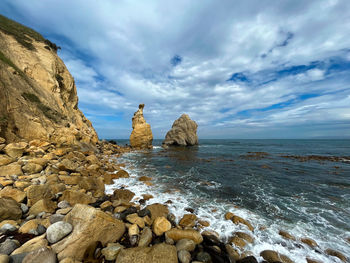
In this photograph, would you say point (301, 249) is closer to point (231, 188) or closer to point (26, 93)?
point (231, 188)

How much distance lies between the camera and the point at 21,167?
7.21m

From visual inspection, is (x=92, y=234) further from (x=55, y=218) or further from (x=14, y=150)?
(x=14, y=150)

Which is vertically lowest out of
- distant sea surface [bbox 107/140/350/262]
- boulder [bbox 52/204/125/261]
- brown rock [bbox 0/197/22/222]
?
distant sea surface [bbox 107/140/350/262]

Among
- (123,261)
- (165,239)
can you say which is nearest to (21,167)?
(123,261)

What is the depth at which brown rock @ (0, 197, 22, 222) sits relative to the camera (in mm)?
4234

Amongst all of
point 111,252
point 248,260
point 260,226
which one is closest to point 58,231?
point 111,252

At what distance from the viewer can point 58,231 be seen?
12.3 feet

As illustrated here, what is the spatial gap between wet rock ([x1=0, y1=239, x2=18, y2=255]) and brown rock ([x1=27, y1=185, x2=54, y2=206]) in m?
2.19

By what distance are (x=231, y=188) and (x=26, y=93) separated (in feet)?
71.7

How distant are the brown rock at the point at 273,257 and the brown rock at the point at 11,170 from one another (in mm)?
11552

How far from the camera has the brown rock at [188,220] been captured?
5728 millimetres

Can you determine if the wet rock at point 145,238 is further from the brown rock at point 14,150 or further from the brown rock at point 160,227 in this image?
the brown rock at point 14,150

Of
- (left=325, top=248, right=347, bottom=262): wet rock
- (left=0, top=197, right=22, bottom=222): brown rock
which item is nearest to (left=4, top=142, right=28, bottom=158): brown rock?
(left=0, top=197, right=22, bottom=222): brown rock

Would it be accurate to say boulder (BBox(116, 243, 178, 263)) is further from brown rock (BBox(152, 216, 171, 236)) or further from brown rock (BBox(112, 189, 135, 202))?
brown rock (BBox(112, 189, 135, 202))
